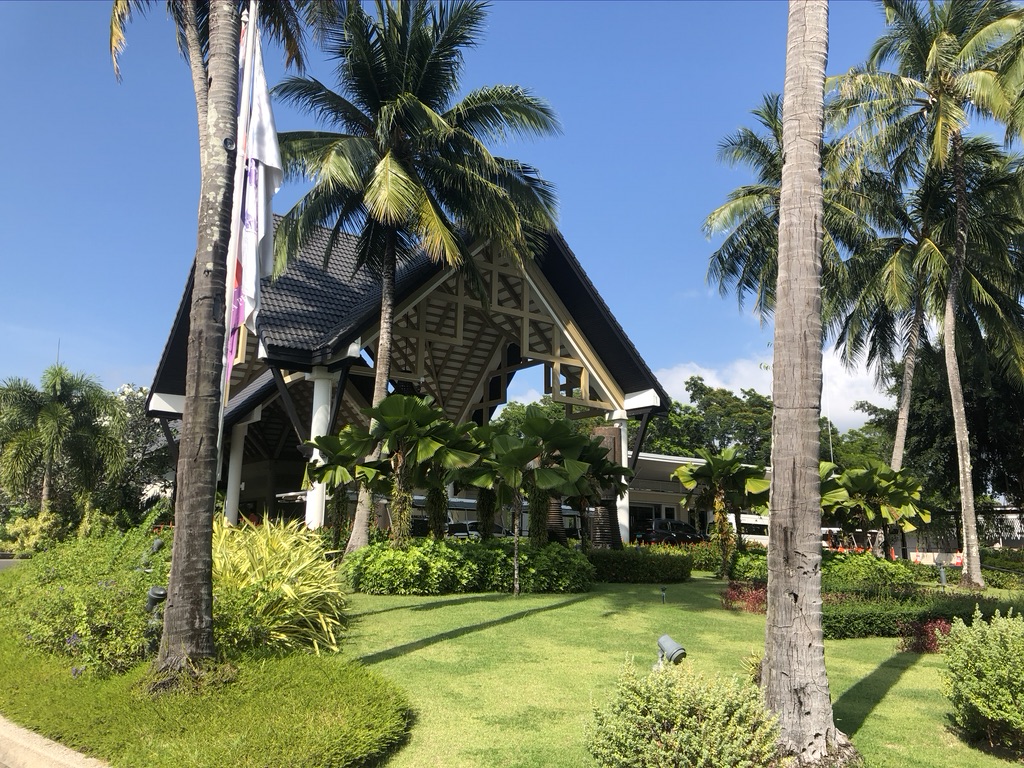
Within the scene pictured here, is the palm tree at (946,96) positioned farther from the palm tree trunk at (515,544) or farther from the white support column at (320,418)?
the white support column at (320,418)

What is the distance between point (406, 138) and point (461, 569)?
29.8ft

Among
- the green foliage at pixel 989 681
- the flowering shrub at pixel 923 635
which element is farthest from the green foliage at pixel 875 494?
the green foliage at pixel 989 681

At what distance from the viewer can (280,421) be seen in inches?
1120

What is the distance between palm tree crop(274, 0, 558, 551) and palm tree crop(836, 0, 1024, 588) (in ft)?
34.3

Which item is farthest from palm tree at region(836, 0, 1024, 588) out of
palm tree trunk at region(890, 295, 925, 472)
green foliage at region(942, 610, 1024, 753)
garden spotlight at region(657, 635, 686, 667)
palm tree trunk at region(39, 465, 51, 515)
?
palm tree trunk at region(39, 465, 51, 515)

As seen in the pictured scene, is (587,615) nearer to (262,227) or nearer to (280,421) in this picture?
(262,227)

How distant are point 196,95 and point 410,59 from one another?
17.5ft

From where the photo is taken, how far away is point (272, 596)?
8.32 meters

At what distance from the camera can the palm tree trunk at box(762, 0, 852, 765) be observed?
527 cm

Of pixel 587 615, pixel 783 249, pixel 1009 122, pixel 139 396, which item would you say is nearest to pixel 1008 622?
pixel 783 249

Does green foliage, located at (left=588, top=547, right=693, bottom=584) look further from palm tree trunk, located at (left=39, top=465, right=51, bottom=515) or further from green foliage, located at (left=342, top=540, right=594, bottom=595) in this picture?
palm tree trunk, located at (left=39, top=465, right=51, bottom=515)

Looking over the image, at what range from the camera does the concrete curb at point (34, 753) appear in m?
5.27

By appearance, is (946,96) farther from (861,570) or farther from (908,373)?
(861,570)

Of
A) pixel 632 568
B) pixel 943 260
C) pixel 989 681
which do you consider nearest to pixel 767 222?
pixel 943 260
